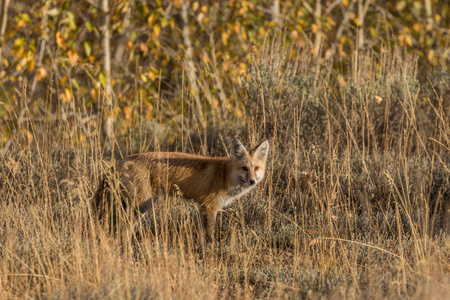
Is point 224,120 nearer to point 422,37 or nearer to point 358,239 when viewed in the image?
point 358,239

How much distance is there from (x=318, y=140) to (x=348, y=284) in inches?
141

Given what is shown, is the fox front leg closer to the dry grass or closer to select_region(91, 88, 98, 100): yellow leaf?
the dry grass

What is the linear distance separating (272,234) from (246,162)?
841 mm

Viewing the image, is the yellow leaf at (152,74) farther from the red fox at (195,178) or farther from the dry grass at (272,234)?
the red fox at (195,178)

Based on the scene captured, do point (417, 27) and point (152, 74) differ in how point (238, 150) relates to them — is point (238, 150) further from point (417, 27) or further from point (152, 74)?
point (417, 27)

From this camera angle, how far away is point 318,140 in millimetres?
7523

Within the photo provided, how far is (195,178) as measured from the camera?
18.7 ft

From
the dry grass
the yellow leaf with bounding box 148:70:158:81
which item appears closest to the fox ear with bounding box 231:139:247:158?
the dry grass

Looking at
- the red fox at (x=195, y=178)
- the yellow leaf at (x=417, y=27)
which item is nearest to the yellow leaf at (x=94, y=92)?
the red fox at (x=195, y=178)

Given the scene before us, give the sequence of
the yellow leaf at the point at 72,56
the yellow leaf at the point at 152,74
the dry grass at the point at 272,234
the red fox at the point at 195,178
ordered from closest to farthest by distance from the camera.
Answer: the dry grass at the point at 272,234 → the red fox at the point at 195,178 → the yellow leaf at the point at 72,56 → the yellow leaf at the point at 152,74

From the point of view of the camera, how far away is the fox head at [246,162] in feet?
18.3

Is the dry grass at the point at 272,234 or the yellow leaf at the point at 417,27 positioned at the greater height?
the yellow leaf at the point at 417,27

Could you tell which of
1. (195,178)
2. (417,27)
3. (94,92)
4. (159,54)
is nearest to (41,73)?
(94,92)

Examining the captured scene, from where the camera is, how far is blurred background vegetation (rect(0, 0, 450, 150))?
340 inches
